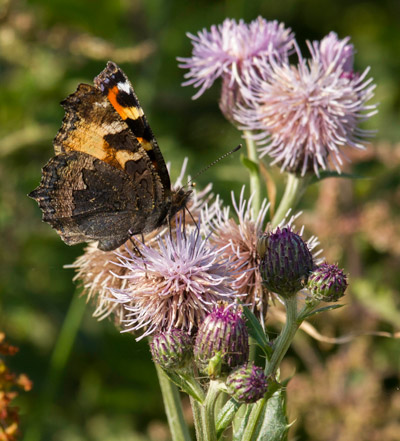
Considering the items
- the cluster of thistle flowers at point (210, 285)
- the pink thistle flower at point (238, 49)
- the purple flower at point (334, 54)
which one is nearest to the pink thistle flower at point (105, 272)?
the cluster of thistle flowers at point (210, 285)

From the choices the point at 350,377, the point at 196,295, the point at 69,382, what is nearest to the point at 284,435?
the point at 196,295

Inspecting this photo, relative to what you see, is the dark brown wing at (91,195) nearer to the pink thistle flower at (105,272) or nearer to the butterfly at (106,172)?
the butterfly at (106,172)

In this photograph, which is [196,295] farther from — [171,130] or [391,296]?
[171,130]

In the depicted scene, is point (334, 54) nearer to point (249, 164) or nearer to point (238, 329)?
point (249, 164)

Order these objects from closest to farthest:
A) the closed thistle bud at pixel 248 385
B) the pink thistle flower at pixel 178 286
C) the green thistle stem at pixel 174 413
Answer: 1. the closed thistle bud at pixel 248 385
2. the pink thistle flower at pixel 178 286
3. the green thistle stem at pixel 174 413

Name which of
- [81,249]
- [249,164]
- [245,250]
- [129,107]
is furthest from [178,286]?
[81,249]
